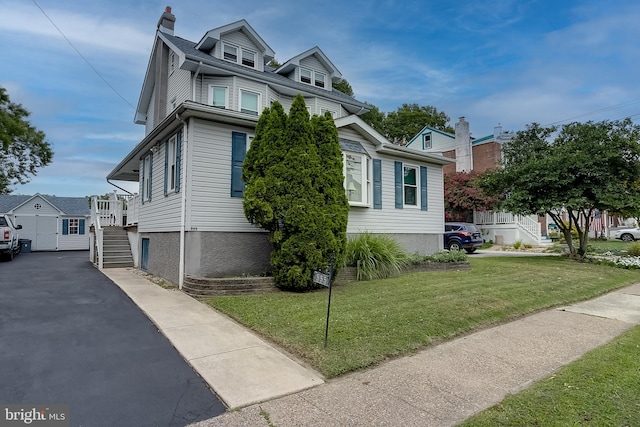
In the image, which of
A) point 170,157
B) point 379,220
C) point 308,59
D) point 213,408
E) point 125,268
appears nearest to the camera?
point 213,408

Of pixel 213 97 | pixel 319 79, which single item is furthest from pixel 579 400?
pixel 319 79

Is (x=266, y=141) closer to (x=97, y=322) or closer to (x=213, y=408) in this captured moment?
(x=97, y=322)

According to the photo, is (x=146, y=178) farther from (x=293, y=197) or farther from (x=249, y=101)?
(x=293, y=197)

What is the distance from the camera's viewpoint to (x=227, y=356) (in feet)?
13.5

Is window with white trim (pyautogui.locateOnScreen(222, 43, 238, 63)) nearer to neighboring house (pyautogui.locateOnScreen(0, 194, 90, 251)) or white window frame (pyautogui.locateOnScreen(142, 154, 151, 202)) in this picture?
white window frame (pyautogui.locateOnScreen(142, 154, 151, 202))

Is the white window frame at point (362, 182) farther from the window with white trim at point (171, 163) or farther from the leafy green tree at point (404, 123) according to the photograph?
the leafy green tree at point (404, 123)

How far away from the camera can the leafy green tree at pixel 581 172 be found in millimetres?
12242

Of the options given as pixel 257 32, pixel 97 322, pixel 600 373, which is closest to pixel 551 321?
pixel 600 373

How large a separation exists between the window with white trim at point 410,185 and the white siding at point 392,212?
0.70ft

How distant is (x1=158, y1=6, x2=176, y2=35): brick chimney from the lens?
15434 millimetres

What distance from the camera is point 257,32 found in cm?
1482

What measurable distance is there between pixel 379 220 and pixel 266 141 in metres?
5.19

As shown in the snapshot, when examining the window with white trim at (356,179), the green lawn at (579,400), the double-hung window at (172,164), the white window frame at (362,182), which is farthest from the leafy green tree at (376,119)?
the green lawn at (579,400)

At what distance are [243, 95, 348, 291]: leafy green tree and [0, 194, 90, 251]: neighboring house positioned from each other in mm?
22040
